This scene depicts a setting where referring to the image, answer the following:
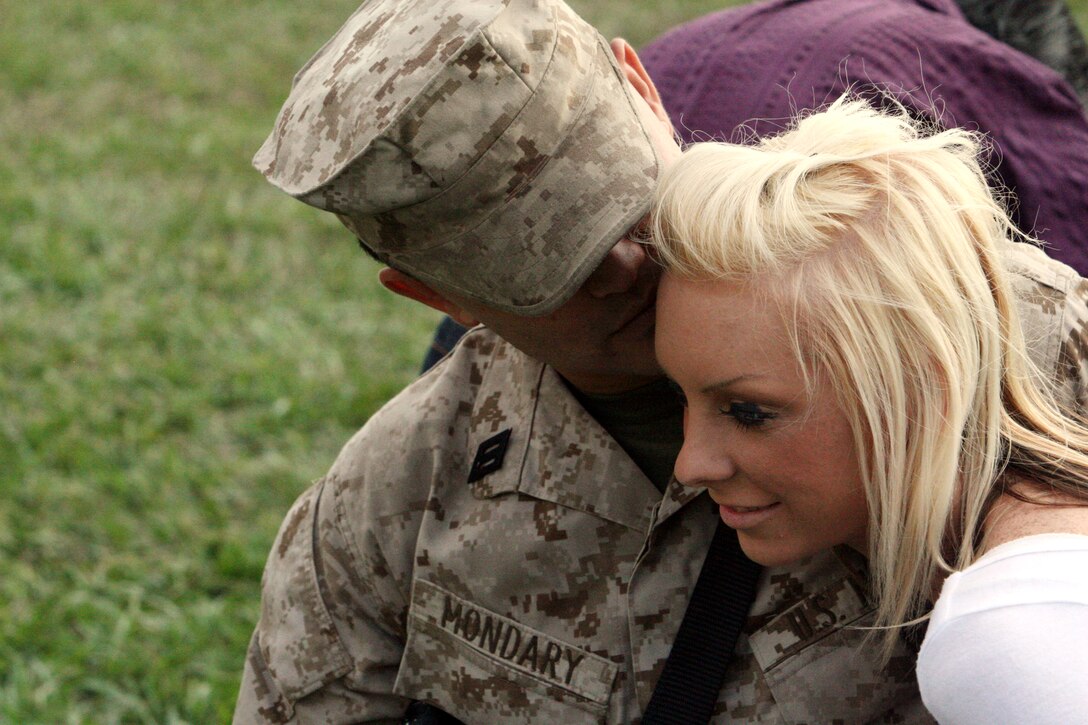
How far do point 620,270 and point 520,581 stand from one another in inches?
21.6

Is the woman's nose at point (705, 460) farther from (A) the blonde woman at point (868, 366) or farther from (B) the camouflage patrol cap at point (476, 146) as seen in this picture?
(B) the camouflage patrol cap at point (476, 146)

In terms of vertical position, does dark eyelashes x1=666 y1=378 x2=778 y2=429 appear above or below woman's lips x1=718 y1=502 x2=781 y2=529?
above

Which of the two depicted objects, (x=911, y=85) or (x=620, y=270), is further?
(x=911, y=85)

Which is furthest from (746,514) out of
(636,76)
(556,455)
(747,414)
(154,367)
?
(154,367)

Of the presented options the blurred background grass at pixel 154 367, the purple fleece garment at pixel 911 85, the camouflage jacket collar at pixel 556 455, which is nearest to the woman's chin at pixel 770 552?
the camouflage jacket collar at pixel 556 455

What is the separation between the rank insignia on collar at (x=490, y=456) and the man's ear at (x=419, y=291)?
7.3 inches

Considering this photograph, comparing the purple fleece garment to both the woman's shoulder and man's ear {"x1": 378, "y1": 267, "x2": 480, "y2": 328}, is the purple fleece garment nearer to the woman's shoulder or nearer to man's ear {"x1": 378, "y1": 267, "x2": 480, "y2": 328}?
man's ear {"x1": 378, "y1": 267, "x2": 480, "y2": 328}

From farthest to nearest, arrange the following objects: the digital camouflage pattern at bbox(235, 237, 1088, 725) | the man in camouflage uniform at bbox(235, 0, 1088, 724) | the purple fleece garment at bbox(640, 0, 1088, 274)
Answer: the purple fleece garment at bbox(640, 0, 1088, 274) → the digital camouflage pattern at bbox(235, 237, 1088, 725) → the man in camouflage uniform at bbox(235, 0, 1088, 724)

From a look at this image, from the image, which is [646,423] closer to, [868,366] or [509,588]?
[509,588]

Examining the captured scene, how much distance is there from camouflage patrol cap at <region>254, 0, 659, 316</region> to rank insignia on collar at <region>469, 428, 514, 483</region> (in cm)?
36

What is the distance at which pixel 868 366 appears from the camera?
5.14 ft

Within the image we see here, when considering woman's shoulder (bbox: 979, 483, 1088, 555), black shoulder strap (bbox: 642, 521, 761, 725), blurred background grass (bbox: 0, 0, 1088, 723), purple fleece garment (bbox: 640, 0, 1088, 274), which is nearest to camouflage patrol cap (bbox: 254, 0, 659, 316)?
black shoulder strap (bbox: 642, 521, 761, 725)

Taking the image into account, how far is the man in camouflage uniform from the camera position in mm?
1665

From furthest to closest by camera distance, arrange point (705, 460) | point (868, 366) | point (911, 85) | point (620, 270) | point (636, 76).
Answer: point (911, 85) → point (636, 76) → point (620, 270) → point (705, 460) → point (868, 366)
